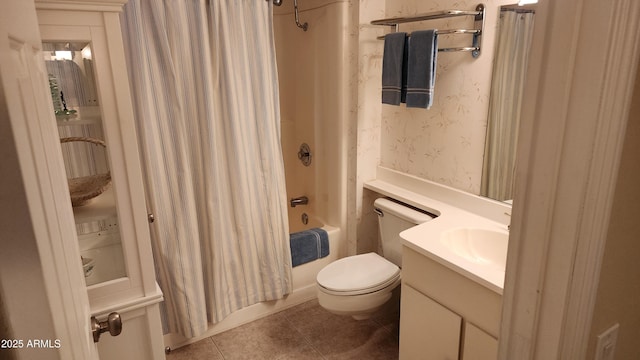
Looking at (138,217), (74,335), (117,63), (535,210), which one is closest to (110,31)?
(117,63)

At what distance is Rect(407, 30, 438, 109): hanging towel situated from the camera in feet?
6.32

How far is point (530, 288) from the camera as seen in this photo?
65cm

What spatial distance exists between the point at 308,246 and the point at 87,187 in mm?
1515

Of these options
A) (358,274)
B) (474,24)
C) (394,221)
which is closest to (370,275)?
(358,274)

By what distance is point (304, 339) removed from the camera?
2342mm

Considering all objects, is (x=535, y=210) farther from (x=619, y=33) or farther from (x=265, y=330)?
(x=265, y=330)

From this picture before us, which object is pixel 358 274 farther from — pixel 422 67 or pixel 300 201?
pixel 422 67

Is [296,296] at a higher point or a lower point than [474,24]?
lower

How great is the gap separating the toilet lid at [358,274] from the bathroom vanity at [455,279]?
11.4 inches

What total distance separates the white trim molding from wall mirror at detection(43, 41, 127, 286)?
1153 mm

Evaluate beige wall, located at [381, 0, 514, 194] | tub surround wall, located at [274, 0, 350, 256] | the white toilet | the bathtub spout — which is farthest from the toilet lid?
the bathtub spout

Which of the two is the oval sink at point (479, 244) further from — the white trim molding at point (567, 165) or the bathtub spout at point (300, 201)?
the bathtub spout at point (300, 201)

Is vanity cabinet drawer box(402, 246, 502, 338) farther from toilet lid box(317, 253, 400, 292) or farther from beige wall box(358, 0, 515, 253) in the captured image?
beige wall box(358, 0, 515, 253)

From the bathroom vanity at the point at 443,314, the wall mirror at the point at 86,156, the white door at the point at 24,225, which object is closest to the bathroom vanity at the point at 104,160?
the wall mirror at the point at 86,156
